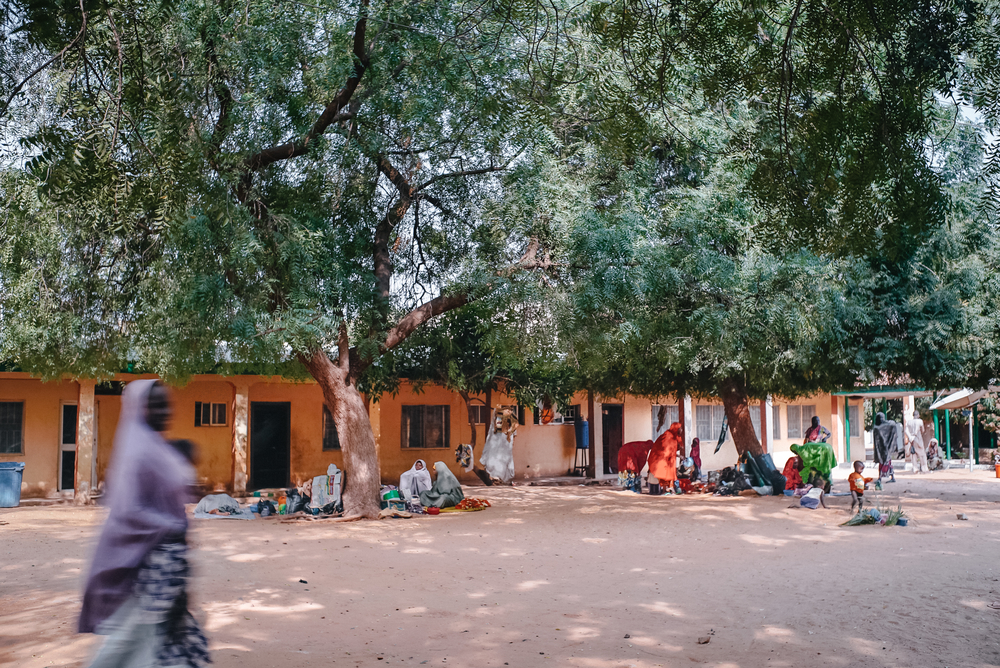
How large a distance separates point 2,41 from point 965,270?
49.9ft

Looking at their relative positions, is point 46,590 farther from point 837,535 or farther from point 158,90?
point 837,535

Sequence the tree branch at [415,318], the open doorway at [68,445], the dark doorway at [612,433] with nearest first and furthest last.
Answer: the tree branch at [415,318] → the open doorway at [68,445] → the dark doorway at [612,433]

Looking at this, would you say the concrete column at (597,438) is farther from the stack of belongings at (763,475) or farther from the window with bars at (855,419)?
the window with bars at (855,419)

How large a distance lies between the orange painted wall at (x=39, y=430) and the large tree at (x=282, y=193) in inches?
122

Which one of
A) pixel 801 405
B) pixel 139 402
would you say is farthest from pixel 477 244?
pixel 801 405

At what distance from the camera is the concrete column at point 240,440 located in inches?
717

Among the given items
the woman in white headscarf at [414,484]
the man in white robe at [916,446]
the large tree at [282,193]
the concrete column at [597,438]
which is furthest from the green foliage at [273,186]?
the man in white robe at [916,446]

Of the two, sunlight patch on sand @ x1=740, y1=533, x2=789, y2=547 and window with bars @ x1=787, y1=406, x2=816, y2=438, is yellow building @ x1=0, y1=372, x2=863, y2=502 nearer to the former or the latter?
window with bars @ x1=787, y1=406, x2=816, y2=438

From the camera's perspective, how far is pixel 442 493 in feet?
51.7

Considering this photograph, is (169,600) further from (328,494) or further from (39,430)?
(39,430)

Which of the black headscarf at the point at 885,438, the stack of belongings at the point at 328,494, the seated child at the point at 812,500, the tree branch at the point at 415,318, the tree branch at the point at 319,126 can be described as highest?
the tree branch at the point at 319,126

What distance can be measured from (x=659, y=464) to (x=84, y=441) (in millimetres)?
12269

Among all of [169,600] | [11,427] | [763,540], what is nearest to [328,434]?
[11,427]

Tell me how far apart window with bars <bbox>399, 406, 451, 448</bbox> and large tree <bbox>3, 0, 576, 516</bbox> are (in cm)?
731
